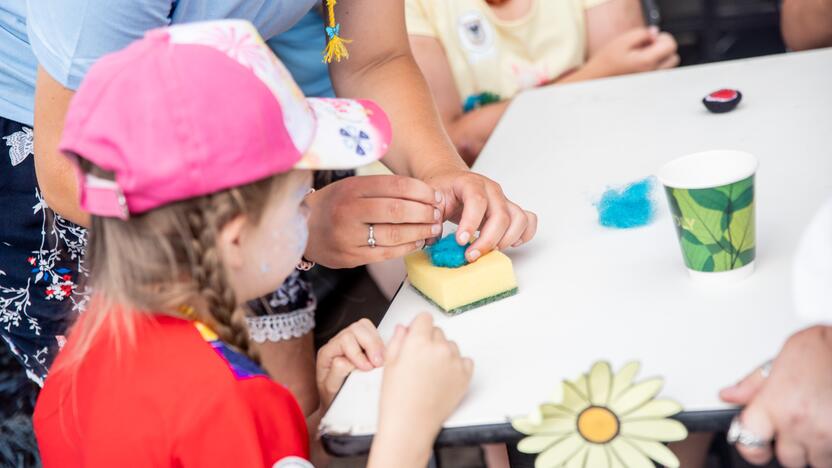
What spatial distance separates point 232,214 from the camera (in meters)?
1.05

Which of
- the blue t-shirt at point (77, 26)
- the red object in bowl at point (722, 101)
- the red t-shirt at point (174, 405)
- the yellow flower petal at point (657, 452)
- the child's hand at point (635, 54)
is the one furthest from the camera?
the child's hand at point (635, 54)

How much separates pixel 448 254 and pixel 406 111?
42cm

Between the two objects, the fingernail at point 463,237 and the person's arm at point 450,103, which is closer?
the fingernail at point 463,237

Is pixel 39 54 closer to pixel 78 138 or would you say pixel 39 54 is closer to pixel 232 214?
pixel 78 138

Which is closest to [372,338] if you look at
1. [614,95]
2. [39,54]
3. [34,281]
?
[39,54]

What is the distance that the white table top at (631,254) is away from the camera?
1064 millimetres

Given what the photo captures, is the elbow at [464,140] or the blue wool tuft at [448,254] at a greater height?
the blue wool tuft at [448,254]

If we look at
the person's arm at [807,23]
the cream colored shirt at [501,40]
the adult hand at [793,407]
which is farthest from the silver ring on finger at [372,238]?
the person's arm at [807,23]

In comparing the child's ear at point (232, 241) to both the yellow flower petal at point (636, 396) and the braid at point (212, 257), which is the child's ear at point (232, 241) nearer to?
the braid at point (212, 257)

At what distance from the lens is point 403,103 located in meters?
1.66

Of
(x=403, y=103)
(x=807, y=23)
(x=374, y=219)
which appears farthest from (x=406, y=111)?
(x=807, y=23)

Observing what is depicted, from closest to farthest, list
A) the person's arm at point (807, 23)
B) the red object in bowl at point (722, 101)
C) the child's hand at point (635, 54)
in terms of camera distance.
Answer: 1. the red object in bowl at point (722, 101)
2. the person's arm at point (807, 23)
3. the child's hand at point (635, 54)

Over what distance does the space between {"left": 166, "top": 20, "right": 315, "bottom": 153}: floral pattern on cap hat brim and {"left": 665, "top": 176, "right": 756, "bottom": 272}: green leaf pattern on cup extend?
1.45 ft

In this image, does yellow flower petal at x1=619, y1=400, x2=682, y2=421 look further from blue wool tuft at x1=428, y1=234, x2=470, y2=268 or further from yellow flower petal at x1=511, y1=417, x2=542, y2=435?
blue wool tuft at x1=428, y1=234, x2=470, y2=268
